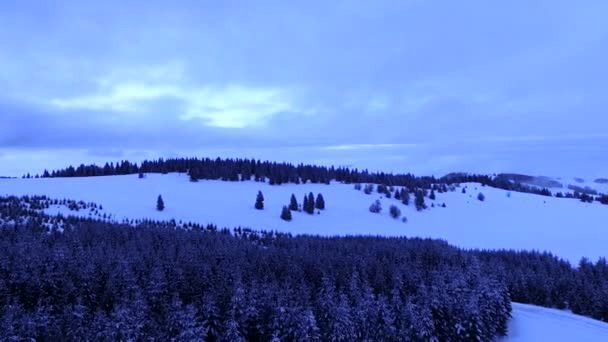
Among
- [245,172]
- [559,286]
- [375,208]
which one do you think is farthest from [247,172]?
[559,286]

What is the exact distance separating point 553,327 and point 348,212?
258 ft

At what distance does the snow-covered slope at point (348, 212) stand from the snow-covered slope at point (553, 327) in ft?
177

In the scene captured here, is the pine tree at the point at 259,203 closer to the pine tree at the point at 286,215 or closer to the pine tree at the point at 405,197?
the pine tree at the point at 286,215

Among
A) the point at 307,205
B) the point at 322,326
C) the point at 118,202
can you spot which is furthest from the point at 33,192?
the point at 322,326

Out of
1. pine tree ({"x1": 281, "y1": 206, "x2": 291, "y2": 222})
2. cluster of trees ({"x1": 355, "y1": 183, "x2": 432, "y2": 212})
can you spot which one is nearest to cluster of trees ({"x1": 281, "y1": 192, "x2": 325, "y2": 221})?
pine tree ({"x1": 281, "y1": 206, "x2": 291, "y2": 222})

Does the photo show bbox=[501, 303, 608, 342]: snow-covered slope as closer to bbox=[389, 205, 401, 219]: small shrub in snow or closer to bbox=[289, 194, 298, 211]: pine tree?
bbox=[289, 194, 298, 211]: pine tree

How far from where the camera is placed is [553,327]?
143ft

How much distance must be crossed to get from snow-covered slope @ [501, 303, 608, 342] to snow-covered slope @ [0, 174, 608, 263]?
54.0 meters

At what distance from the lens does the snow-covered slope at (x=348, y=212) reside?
10444 cm

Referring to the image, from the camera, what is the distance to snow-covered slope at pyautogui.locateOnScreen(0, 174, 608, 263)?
343ft

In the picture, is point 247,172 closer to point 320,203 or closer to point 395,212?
point 320,203

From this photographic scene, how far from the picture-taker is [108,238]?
5122 cm

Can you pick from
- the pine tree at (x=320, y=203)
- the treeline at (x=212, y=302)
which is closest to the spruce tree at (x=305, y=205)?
the pine tree at (x=320, y=203)

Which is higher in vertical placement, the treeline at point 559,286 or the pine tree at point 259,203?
the pine tree at point 259,203
